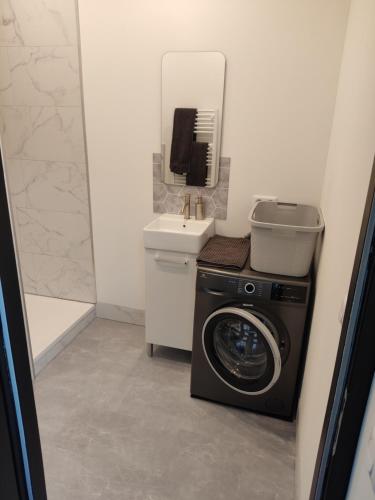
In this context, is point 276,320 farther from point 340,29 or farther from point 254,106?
point 340,29

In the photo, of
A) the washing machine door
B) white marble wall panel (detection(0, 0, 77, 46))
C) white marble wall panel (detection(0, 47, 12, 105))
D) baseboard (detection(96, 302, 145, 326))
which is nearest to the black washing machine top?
the washing machine door

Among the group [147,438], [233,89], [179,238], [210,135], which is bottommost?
[147,438]

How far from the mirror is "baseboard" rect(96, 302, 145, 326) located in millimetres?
1130

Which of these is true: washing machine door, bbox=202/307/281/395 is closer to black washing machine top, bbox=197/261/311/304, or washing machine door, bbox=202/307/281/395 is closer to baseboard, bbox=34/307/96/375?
black washing machine top, bbox=197/261/311/304

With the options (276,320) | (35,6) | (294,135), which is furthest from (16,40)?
(276,320)

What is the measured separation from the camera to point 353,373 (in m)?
0.79

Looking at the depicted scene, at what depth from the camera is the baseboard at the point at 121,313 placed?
9.81ft

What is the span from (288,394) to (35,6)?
294 centimetres

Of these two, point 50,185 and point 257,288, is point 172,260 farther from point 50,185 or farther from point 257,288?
point 50,185

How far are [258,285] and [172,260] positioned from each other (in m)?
0.63

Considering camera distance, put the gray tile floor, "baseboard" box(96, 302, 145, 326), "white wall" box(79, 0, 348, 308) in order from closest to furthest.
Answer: the gray tile floor
"white wall" box(79, 0, 348, 308)
"baseboard" box(96, 302, 145, 326)

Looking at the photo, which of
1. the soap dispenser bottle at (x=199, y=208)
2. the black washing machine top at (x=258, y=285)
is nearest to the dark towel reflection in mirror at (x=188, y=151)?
the soap dispenser bottle at (x=199, y=208)

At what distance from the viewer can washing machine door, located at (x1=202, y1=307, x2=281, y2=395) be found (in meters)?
1.93

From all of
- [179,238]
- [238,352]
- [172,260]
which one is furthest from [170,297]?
[238,352]
